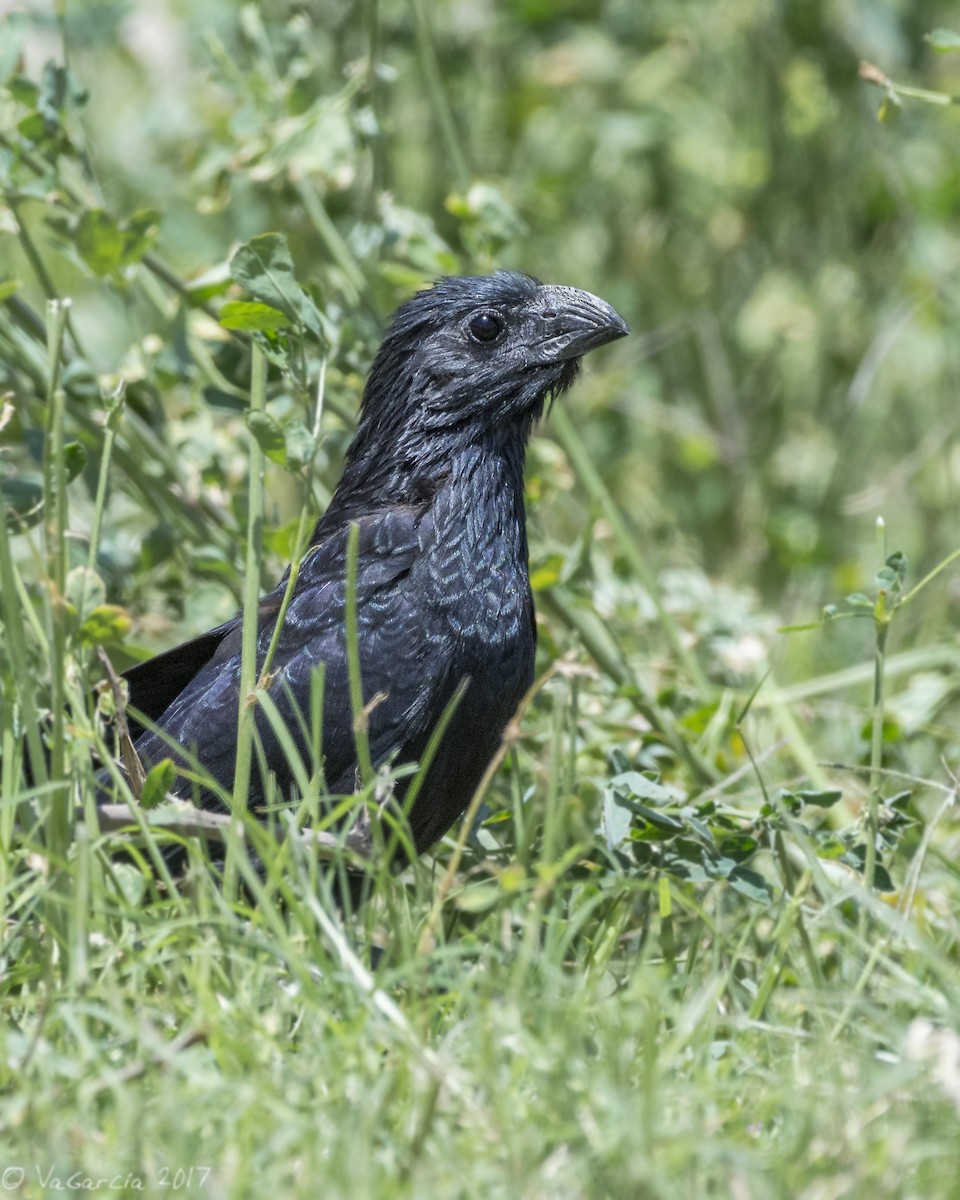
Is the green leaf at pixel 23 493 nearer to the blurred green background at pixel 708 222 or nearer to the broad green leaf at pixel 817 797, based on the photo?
the blurred green background at pixel 708 222

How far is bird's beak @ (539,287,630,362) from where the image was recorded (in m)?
3.11

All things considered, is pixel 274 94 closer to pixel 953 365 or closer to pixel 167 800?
pixel 167 800

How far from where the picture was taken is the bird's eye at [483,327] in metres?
3.14

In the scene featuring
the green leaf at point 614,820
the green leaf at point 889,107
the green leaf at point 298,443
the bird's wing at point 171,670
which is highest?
the green leaf at point 889,107

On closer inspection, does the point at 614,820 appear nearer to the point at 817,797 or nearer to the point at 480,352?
the point at 817,797

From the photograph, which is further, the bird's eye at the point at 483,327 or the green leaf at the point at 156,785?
the bird's eye at the point at 483,327

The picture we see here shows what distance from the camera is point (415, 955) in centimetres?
211

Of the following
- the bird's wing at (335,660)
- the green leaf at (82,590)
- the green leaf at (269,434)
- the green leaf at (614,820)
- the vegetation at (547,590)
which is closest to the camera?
the vegetation at (547,590)

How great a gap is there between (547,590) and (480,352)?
23.9 inches

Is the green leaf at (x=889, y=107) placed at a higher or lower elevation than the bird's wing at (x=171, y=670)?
higher

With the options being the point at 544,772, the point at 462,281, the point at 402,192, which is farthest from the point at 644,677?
the point at 402,192

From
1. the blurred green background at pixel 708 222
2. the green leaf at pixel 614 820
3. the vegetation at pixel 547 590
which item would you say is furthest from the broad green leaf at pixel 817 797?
the blurred green background at pixel 708 222

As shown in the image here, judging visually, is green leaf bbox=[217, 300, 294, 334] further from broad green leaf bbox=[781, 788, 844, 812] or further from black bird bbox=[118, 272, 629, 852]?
broad green leaf bbox=[781, 788, 844, 812]

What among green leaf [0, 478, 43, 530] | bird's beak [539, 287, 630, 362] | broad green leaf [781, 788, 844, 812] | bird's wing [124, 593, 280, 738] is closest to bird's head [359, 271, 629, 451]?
bird's beak [539, 287, 630, 362]
